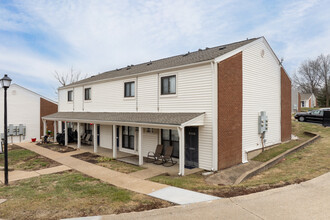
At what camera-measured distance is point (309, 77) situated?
200 feet

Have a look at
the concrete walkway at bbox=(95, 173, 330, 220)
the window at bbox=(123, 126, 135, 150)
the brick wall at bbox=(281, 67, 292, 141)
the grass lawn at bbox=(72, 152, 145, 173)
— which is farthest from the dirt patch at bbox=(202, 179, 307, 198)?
the brick wall at bbox=(281, 67, 292, 141)

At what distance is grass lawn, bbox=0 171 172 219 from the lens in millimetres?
5625

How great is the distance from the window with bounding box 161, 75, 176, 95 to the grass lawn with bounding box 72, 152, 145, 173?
452 centimetres

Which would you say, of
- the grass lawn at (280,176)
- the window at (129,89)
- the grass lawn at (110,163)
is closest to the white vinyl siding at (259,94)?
the grass lawn at (280,176)

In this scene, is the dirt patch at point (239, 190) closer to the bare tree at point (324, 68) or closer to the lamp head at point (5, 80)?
the lamp head at point (5, 80)

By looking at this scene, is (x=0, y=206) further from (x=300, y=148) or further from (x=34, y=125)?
(x=34, y=125)

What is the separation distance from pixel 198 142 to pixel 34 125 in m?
20.8

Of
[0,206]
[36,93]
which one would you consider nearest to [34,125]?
[36,93]

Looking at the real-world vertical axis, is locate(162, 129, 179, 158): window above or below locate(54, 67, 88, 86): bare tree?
below

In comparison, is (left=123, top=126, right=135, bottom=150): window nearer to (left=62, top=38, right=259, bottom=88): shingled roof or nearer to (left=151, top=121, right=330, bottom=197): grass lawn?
(left=62, top=38, right=259, bottom=88): shingled roof

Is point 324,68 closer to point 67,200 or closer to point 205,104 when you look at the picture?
point 205,104

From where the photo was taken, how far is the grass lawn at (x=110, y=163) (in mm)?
11062

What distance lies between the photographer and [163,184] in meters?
8.15

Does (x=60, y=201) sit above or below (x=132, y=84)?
below
